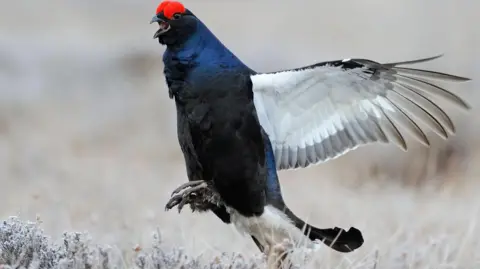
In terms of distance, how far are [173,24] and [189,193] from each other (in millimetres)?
569

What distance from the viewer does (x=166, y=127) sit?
7.04 meters

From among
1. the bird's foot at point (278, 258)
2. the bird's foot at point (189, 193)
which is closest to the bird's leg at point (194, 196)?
the bird's foot at point (189, 193)

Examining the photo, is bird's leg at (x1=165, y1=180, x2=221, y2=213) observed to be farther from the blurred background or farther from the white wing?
the white wing

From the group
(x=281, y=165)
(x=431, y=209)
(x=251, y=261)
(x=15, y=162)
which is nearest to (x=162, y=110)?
(x=15, y=162)

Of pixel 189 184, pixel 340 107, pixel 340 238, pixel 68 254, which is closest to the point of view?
pixel 68 254

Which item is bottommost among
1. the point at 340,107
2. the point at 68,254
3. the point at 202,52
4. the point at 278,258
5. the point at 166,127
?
the point at 278,258

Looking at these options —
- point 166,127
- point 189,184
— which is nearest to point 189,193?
point 189,184

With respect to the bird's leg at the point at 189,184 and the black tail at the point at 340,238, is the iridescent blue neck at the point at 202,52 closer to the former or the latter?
the bird's leg at the point at 189,184

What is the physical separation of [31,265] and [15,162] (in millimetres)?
3270

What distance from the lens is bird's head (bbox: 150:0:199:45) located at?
3.22 m

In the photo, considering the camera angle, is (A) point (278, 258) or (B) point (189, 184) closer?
(A) point (278, 258)

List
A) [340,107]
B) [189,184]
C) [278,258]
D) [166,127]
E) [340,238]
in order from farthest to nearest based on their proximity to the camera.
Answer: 1. [166,127]
2. [340,107]
3. [340,238]
4. [189,184]
5. [278,258]

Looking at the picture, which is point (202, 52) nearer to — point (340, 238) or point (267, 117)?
point (267, 117)

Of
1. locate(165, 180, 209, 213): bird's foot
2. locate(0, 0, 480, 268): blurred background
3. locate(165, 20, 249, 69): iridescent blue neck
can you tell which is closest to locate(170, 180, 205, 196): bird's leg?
locate(165, 180, 209, 213): bird's foot
